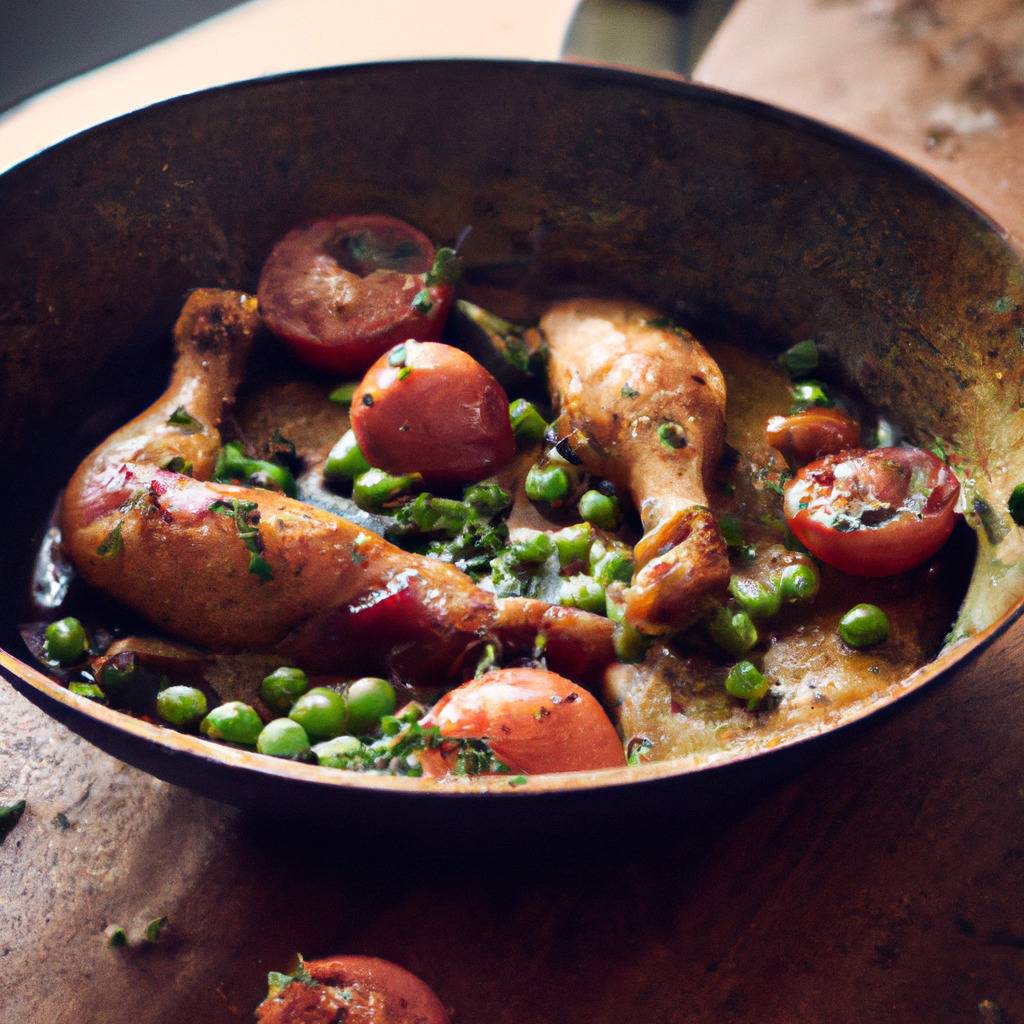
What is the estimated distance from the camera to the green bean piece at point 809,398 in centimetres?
327

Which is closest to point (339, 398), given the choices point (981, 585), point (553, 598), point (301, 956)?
point (553, 598)

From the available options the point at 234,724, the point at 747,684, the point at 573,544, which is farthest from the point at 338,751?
the point at 747,684

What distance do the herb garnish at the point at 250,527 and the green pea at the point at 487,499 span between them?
1.96ft

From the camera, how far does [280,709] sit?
257 cm

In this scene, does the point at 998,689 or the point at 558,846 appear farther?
the point at 998,689

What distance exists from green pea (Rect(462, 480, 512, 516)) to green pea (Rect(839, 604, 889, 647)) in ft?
3.15

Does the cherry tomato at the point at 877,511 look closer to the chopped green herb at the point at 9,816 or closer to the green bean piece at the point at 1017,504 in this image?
the green bean piece at the point at 1017,504

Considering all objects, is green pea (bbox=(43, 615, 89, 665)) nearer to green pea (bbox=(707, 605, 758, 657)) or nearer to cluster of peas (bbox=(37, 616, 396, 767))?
cluster of peas (bbox=(37, 616, 396, 767))

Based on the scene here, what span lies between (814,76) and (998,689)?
9.38 feet

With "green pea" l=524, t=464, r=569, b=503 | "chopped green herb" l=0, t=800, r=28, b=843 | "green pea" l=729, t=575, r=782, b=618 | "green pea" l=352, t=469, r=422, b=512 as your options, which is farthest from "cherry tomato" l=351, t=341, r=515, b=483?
"chopped green herb" l=0, t=800, r=28, b=843

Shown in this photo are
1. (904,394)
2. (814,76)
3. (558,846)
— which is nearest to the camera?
(558,846)

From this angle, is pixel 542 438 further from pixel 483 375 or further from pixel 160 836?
pixel 160 836

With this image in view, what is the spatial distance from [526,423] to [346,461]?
53 cm

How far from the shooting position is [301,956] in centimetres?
227
